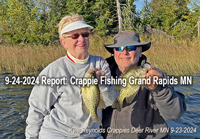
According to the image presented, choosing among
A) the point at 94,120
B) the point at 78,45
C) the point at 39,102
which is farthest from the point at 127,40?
the point at 39,102

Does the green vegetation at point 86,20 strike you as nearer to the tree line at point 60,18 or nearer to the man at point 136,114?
the tree line at point 60,18

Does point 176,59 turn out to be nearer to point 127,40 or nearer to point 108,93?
point 127,40

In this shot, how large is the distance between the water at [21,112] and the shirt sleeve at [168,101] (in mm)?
1928

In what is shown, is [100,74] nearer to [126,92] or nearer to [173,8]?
[126,92]

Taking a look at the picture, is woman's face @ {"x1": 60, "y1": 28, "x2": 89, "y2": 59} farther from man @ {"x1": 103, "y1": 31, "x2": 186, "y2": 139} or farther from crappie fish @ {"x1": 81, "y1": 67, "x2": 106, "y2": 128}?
man @ {"x1": 103, "y1": 31, "x2": 186, "y2": 139}

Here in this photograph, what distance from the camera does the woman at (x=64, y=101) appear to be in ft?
7.68

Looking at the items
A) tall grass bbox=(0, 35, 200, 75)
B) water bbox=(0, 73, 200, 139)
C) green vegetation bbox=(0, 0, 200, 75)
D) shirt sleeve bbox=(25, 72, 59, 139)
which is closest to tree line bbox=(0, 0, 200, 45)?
green vegetation bbox=(0, 0, 200, 75)

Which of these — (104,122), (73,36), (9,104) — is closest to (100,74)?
→ (73,36)

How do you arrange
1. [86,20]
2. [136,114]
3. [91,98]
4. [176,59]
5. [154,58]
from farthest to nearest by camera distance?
[86,20], [154,58], [176,59], [136,114], [91,98]

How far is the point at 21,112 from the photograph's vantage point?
5652 mm

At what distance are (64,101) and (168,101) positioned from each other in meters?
1.29

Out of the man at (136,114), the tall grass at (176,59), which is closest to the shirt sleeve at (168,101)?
the man at (136,114)

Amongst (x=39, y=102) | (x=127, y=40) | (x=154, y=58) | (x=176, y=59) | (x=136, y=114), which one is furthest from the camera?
(x=154, y=58)

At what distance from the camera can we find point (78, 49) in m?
2.46
